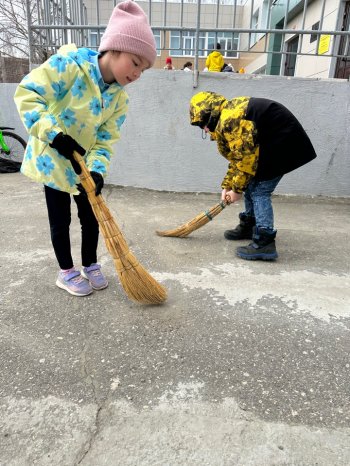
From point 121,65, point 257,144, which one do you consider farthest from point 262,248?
point 121,65

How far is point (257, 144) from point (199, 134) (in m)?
1.78

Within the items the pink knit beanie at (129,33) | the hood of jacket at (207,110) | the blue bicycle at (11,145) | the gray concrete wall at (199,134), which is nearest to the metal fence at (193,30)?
the gray concrete wall at (199,134)

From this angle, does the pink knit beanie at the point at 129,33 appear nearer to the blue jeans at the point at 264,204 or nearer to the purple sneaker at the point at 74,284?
the purple sneaker at the point at 74,284

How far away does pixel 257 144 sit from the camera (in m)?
2.71

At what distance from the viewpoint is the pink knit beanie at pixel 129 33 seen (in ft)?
5.92

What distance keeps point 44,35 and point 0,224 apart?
2.41m

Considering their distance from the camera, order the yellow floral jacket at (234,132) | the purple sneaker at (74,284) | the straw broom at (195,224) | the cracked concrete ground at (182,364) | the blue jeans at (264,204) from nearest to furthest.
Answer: the cracked concrete ground at (182,364) → the purple sneaker at (74,284) → the yellow floral jacket at (234,132) → the blue jeans at (264,204) → the straw broom at (195,224)

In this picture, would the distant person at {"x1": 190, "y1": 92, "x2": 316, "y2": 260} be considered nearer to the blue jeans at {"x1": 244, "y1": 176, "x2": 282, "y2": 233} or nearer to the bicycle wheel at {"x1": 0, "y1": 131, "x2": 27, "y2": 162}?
the blue jeans at {"x1": 244, "y1": 176, "x2": 282, "y2": 233}

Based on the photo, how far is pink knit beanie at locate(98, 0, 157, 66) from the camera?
1.81 meters

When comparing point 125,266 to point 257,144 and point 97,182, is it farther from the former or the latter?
point 257,144

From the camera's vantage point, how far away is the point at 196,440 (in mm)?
1313

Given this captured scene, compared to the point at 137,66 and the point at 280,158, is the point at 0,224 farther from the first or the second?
the point at 280,158

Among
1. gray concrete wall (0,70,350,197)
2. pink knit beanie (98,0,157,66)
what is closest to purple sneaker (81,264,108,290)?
pink knit beanie (98,0,157,66)

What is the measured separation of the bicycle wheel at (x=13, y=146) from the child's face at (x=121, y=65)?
4.52 m
